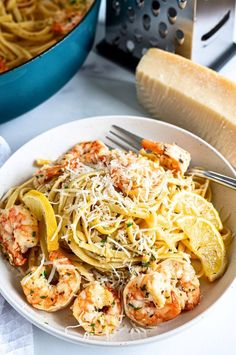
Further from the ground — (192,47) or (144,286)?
(192,47)

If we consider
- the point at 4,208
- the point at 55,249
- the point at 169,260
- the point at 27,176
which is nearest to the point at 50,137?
the point at 27,176

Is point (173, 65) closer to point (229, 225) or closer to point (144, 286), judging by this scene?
point (229, 225)

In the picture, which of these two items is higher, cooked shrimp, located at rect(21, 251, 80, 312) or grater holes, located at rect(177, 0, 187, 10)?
grater holes, located at rect(177, 0, 187, 10)

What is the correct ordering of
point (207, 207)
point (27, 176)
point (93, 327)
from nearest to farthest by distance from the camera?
point (93, 327), point (207, 207), point (27, 176)

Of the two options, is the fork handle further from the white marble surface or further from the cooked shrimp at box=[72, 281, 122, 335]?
the cooked shrimp at box=[72, 281, 122, 335]

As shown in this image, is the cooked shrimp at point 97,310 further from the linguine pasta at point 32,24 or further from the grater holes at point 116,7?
the grater holes at point 116,7

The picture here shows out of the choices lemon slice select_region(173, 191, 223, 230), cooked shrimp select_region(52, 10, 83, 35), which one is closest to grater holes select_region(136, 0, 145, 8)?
cooked shrimp select_region(52, 10, 83, 35)

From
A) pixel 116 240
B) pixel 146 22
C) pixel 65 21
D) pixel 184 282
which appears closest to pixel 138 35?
pixel 146 22

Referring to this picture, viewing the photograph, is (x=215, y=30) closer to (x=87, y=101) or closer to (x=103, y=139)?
(x=87, y=101)
